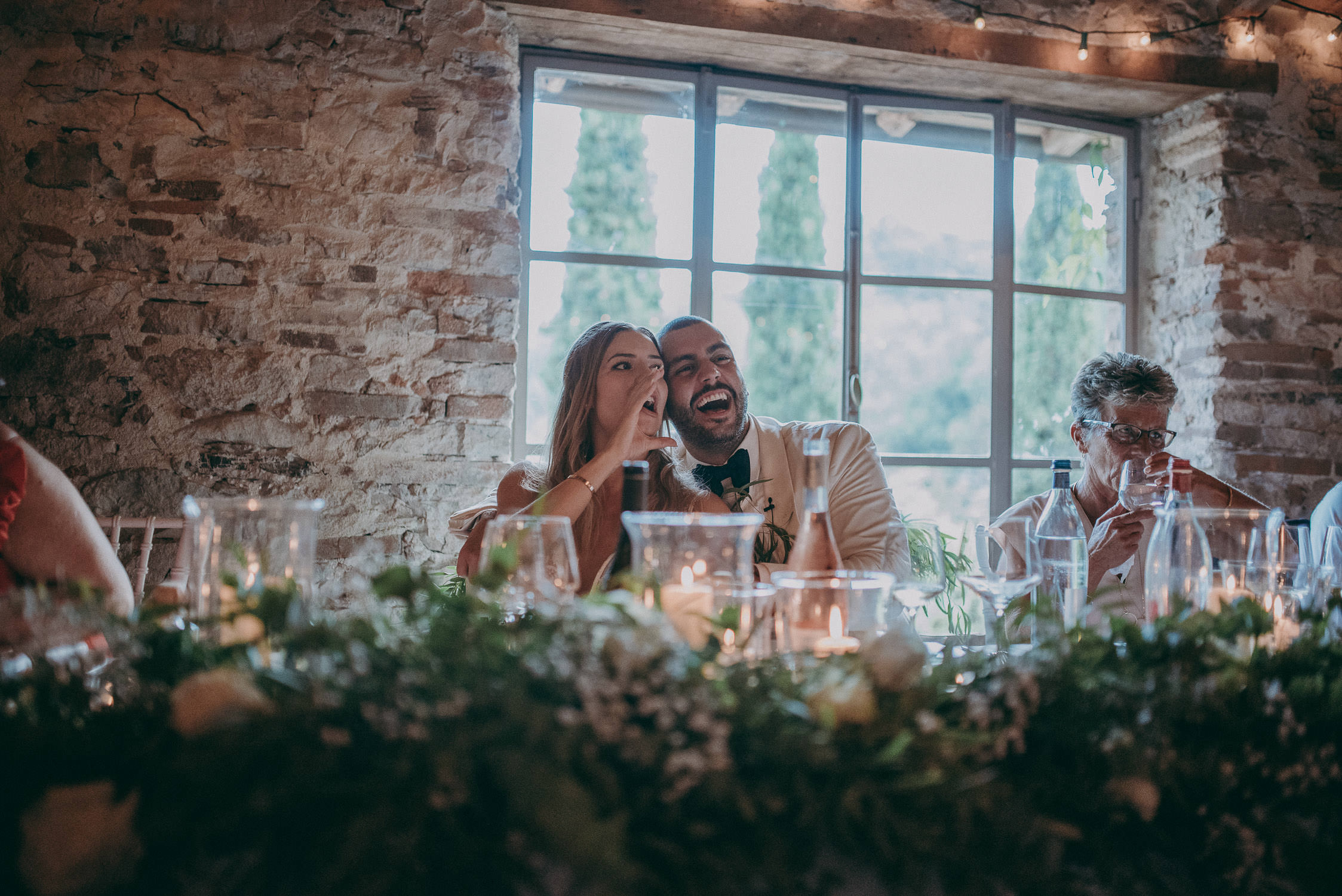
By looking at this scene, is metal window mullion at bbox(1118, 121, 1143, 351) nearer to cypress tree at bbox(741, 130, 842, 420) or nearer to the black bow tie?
cypress tree at bbox(741, 130, 842, 420)

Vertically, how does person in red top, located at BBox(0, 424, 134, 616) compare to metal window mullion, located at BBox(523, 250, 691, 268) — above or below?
below

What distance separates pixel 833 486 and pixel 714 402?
0.38 metres

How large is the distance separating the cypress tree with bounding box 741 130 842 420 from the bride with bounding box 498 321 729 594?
1014mm

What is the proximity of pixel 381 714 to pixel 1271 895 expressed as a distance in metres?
0.65

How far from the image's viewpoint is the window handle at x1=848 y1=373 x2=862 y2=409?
127 inches

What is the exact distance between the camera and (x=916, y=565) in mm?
2764

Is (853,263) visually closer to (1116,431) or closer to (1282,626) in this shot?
(1116,431)

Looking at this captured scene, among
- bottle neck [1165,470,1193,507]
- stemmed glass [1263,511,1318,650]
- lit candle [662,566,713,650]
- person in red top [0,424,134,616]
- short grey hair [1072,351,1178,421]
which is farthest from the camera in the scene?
short grey hair [1072,351,1178,421]

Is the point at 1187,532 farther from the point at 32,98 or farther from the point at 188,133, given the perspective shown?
the point at 32,98

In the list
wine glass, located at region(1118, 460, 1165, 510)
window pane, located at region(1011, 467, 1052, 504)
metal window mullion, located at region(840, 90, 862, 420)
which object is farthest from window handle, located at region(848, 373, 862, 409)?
wine glass, located at region(1118, 460, 1165, 510)

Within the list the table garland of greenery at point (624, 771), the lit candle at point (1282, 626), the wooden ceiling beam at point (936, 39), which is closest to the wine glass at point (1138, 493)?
the lit candle at point (1282, 626)

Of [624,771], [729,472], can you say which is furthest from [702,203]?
[624,771]

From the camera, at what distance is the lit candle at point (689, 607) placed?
2.36 ft

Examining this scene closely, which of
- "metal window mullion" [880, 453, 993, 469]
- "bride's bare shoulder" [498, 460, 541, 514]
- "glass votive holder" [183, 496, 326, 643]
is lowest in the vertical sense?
"glass votive holder" [183, 496, 326, 643]
